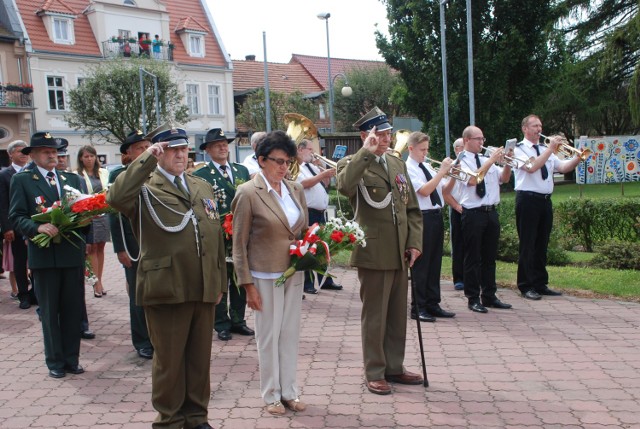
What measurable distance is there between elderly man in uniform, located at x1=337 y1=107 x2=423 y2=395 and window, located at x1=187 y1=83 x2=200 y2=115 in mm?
34859

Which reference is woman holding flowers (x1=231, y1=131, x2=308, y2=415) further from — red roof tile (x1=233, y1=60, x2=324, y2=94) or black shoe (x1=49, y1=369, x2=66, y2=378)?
red roof tile (x1=233, y1=60, x2=324, y2=94)

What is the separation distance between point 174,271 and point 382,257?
177 cm

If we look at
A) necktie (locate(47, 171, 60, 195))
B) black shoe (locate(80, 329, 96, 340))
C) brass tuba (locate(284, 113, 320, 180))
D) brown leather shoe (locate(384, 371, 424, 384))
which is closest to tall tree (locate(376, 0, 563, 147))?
brass tuba (locate(284, 113, 320, 180))

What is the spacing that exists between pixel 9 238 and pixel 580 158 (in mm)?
7537

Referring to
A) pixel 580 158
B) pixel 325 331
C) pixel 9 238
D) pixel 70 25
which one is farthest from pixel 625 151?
pixel 70 25

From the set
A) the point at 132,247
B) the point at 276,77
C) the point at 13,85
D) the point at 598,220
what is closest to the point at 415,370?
the point at 132,247

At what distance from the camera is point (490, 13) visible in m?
22.2

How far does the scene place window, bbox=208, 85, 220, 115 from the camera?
131ft

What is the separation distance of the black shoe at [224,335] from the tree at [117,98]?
2602 centimetres

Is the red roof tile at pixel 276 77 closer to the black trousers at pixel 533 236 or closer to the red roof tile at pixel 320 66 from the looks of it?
the red roof tile at pixel 320 66

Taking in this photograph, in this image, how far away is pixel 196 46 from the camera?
1567 inches

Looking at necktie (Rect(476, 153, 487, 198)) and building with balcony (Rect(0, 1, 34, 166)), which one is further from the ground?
building with balcony (Rect(0, 1, 34, 166))

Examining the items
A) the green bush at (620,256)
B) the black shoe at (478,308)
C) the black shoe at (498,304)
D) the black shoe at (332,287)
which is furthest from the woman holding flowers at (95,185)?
the green bush at (620,256)

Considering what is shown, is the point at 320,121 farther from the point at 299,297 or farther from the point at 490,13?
the point at 299,297
